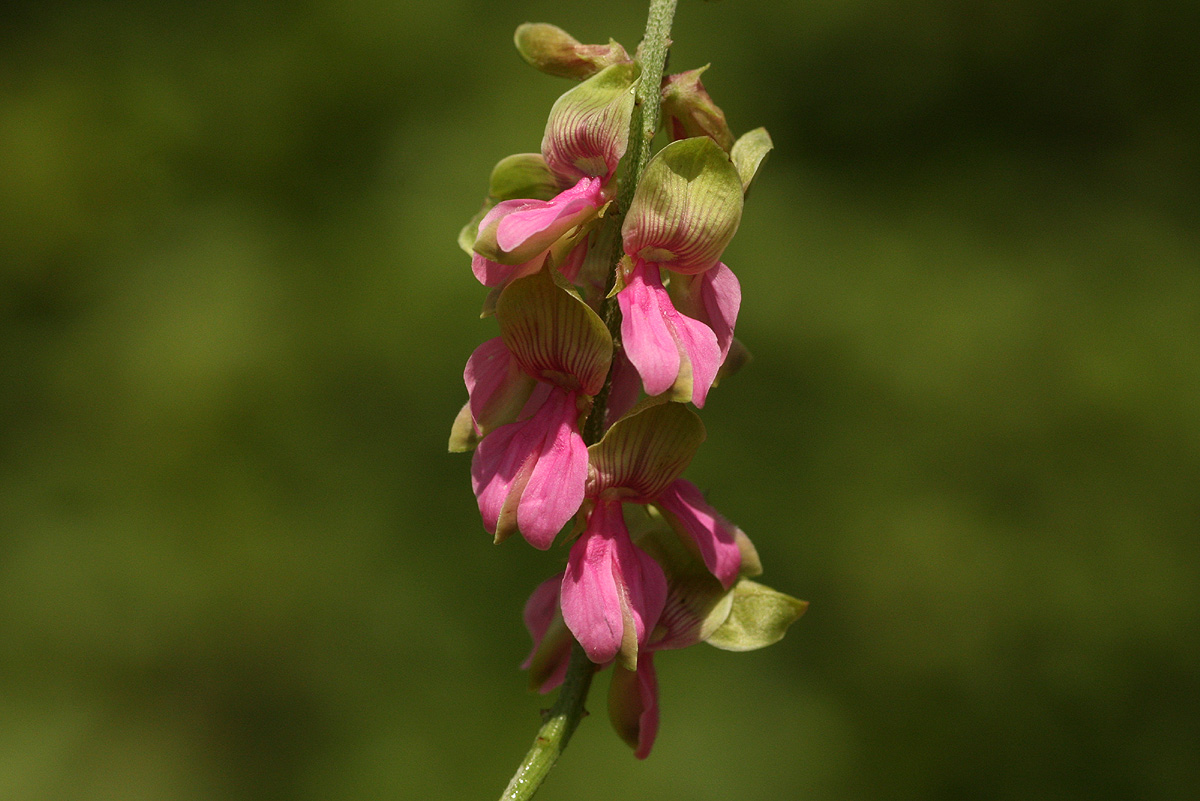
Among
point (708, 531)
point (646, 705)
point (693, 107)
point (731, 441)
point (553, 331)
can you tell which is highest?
point (693, 107)

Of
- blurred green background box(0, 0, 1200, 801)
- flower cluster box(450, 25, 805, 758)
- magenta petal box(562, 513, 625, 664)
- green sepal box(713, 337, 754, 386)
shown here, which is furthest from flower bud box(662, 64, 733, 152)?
blurred green background box(0, 0, 1200, 801)

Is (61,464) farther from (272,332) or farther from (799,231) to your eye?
(799,231)

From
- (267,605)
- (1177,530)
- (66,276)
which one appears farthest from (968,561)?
(66,276)

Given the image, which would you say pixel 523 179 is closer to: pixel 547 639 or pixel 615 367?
pixel 615 367

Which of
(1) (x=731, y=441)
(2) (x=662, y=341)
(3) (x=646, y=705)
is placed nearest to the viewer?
(2) (x=662, y=341)

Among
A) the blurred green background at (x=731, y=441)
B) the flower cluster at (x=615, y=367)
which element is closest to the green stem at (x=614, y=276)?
the flower cluster at (x=615, y=367)

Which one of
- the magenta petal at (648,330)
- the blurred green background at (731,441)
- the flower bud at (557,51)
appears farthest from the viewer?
the blurred green background at (731,441)

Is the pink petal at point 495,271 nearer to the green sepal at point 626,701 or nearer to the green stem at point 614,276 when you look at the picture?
the green stem at point 614,276

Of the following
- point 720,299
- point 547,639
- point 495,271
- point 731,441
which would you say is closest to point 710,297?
point 720,299
